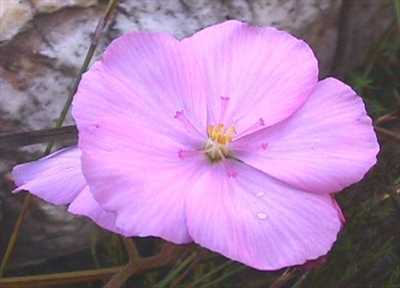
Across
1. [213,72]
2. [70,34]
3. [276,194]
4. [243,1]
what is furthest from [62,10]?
[276,194]

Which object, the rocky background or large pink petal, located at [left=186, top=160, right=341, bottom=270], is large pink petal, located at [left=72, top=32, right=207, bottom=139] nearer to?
large pink petal, located at [left=186, top=160, right=341, bottom=270]

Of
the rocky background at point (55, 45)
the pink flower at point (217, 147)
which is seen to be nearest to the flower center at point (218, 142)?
the pink flower at point (217, 147)

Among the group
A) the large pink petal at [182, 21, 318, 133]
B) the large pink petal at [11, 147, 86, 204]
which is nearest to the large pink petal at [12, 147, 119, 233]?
the large pink petal at [11, 147, 86, 204]

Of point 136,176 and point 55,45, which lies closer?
point 136,176

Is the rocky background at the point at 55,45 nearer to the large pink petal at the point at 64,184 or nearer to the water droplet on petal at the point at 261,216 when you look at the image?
the large pink petal at the point at 64,184

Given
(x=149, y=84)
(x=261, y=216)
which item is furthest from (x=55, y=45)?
(x=261, y=216)

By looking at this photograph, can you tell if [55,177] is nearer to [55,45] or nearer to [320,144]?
[320,144]
